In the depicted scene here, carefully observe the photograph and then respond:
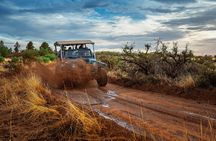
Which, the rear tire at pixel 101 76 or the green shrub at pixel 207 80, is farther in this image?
the rear tire at pixel 101 76

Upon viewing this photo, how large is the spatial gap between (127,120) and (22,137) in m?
3.02

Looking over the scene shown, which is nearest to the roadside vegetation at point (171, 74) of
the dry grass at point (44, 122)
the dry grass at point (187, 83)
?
the dry grass at point (187, 83)

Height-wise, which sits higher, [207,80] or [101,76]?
[207,80]

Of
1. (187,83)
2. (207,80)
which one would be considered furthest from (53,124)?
(207,80)

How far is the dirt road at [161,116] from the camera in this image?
889cm

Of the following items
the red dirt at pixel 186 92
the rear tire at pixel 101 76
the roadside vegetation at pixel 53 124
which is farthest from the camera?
the rear tire at pixel 101 76

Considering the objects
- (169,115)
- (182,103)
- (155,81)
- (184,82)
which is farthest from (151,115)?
(155,81)

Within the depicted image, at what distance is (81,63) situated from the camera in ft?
70.5

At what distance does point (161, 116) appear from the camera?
37.7 ft

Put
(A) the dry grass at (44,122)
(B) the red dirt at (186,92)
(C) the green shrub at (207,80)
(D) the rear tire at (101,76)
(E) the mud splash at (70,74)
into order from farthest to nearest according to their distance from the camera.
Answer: (D) the rear tire at (101,76) → (E) the mud splash at (70,74) → (C) the green shrub at (207,80) → (B) the red dirt at (186,92) → (A) the dry grass at (44,122)

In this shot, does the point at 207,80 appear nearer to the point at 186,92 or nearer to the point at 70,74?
the point at 186,92

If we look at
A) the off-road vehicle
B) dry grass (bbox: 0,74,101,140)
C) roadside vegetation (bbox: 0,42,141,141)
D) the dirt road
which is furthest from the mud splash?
roadside vegetation (bbox: 0,42,141,141)

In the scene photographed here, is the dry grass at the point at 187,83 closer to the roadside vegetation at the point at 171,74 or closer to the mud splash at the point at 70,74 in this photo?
the roadside vegetation at the point at 171,74

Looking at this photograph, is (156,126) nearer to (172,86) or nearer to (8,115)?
(8,115)
